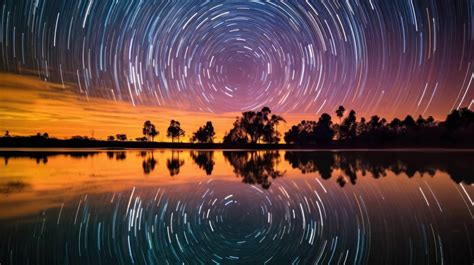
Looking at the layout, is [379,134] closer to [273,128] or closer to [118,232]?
[273,128]

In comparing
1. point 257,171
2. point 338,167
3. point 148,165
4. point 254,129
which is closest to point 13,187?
point 257,171

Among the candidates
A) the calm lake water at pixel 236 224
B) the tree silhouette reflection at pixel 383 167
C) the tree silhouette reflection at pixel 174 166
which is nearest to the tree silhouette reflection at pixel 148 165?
the tree silhouette reflection at pixel 174 166

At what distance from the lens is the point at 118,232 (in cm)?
870

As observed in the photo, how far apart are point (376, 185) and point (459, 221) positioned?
721cm

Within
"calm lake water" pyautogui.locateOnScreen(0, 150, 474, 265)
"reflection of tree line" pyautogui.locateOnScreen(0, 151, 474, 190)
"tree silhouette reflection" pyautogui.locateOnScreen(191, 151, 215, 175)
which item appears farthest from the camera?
"tree silhouette reflection" pyautogui.locateOnScreen(191, 151, 215, 175)

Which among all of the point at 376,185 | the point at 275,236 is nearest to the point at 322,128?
the point at 376,185

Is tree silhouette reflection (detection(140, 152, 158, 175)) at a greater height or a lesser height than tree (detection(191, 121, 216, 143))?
lesser

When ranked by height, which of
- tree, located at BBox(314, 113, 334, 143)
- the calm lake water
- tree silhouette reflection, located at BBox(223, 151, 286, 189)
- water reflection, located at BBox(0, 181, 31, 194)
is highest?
tree, located at BBox(314, 113, 334, 143)

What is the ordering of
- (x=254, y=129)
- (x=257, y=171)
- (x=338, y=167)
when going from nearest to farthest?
(x=257, y=171), (x=338, y=167), (x=254, y=129)

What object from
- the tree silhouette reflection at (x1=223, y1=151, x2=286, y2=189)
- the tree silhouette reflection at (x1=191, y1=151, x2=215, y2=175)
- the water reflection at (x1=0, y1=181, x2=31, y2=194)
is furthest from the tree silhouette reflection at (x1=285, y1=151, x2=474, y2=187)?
the water reflection at (x1=0, y1=181, x2=31, y2=194)

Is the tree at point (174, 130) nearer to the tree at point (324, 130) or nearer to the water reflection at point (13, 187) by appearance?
the tree at point (324, 130)

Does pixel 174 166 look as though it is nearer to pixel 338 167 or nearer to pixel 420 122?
pixel 338 167

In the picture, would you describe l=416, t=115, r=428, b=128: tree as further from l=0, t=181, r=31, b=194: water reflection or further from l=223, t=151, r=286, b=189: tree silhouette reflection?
l=0, t=181, r=31, b=194: water reflection

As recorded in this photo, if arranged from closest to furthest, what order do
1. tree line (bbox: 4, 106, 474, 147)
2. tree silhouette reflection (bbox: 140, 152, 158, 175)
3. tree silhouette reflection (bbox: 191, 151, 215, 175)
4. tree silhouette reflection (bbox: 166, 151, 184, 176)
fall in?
tree silhouette reflection (bbox: 166, 151, 184, 176)
tree silhouette reflection (bbox: 140, 152, 158, 175)
tree silhouette reflection (bbox: 191, 151, 215, 175)
tree line (bbox: 4, 106, 474, 147)
